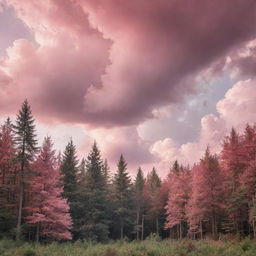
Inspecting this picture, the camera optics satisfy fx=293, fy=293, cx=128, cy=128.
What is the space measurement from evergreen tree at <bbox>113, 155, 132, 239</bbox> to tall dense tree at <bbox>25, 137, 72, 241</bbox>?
19590 millimetres

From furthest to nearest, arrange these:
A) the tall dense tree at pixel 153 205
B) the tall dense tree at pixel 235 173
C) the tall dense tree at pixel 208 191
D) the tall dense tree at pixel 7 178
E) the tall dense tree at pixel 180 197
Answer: the tall dense tree at pixel 153 205, the tall dense tree at pixel 180 197, the tall dense tree at pixel 208 191, the tall dense tree at pixel 235 173, the tall dense tree at pixel 7 178

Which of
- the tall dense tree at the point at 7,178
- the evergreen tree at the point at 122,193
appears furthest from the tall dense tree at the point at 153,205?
the tall dense tree at the point at 7,178

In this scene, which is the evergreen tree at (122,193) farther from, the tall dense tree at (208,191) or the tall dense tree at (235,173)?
the tall dense tree at (235,173)

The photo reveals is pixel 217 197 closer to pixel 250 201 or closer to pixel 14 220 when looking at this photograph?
pixel 250 201

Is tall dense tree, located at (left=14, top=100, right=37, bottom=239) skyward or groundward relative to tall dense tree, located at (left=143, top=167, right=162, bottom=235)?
skyward

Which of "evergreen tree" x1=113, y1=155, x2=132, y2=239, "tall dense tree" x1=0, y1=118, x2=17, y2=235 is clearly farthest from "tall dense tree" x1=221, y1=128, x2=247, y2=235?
"tall dense tree" x1=0, y1=118, x2=17, y2=235

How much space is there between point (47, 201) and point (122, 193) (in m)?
23.5

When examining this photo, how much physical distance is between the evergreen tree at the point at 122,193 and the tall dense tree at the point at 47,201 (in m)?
19.6

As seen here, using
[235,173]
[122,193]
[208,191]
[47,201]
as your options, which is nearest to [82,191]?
[122,193]

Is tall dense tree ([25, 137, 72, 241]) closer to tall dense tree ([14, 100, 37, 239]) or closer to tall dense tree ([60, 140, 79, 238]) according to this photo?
tall dense tree ([14, 100, 37, 239])

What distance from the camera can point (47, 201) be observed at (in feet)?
111

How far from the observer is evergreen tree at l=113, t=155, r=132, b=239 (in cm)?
5544

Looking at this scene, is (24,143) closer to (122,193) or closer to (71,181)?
(71,181)

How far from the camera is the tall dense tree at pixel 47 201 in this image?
3397 centimetres
